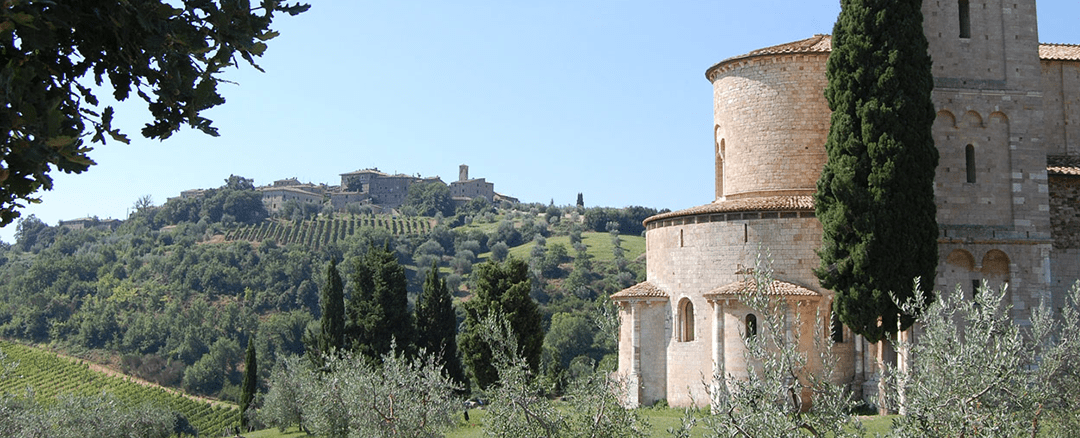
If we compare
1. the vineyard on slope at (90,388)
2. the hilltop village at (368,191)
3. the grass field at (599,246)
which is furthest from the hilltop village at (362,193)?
the vineyard on slope at (90,388)

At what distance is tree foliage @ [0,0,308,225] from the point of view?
144 inches

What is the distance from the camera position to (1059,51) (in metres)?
23.0

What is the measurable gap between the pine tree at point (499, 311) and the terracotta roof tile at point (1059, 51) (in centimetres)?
1656

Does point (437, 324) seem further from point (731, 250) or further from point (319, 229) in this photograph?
point (319, 229)

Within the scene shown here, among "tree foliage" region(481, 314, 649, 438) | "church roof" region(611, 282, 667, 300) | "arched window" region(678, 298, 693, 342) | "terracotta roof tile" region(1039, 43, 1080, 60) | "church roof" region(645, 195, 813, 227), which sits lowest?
"tree foliage" region(481, 314, 649, 438)

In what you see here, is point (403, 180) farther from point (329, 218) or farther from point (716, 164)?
point (716, 164)

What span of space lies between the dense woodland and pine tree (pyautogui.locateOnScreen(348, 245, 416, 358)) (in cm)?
1542

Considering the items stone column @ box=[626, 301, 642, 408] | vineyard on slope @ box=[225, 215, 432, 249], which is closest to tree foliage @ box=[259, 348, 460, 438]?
stone column @ box=[626, 301, 642, 408]

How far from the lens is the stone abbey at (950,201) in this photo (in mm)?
20219

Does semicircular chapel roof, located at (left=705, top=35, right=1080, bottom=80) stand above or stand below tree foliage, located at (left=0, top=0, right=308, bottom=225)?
above

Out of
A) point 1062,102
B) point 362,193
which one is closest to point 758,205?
point 1062,102

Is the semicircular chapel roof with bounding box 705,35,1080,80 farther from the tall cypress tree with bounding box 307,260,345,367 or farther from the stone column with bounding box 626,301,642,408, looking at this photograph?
the tall cypress tree with bounding box 307,260,345,367

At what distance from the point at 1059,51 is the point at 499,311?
17.4 metres

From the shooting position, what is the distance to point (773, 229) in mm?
20859
